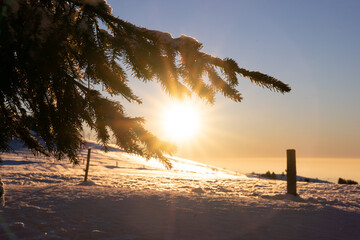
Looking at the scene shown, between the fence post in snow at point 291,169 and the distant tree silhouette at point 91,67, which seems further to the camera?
the fence post in snow at point 291,169

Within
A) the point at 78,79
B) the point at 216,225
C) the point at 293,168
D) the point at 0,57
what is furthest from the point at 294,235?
the point at 293,168

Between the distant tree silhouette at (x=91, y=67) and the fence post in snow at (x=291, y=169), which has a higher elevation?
the distant tree silhouette at (x=91, y=67)

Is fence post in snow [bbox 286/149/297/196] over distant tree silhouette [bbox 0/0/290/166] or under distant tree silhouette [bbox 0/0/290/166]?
under

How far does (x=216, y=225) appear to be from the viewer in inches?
164

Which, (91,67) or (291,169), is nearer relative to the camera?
(91,67)

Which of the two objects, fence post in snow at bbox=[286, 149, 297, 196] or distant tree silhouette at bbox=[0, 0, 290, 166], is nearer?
distant tree silhouette at bbox=[0, 0, 290, 166]

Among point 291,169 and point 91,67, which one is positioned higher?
point 91,67

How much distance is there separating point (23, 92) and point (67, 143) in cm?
73

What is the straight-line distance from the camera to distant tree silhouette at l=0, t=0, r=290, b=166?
2.52m

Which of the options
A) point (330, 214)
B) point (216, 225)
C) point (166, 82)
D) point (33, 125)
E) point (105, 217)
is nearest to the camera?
point (166, 82)

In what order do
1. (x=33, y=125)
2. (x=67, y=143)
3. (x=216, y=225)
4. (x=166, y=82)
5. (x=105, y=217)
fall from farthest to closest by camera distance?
(x=105, y=217), (x=216, y=225), (x=33, y=125), (x=67, y=143), (x=166, y=82)

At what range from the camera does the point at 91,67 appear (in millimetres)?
3016

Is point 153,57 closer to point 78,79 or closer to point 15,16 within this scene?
point 78,79

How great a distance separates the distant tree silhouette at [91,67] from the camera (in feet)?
8.27
